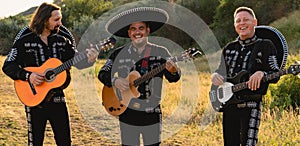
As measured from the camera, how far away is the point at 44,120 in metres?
4.39

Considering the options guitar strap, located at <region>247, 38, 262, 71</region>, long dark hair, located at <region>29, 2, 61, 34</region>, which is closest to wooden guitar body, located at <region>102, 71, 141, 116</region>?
long dark hair, located at <region>29, 2, 61, 34</region>

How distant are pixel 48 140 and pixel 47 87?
2.61m

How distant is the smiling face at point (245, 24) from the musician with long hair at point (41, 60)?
1.52 metres

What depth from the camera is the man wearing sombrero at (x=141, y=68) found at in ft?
13.3

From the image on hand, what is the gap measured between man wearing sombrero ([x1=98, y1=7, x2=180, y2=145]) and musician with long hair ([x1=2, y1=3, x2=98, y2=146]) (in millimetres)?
400

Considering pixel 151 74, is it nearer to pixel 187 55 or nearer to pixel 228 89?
pixel 187 55

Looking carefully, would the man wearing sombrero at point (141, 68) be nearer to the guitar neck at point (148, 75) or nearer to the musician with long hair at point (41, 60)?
the guitar neck at point (148, 75)

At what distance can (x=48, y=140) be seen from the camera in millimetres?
6816

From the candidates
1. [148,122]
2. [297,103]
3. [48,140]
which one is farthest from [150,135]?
[297,103]

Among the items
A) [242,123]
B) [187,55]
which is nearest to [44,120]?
[187,55]

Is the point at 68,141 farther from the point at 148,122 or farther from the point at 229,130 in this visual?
the point at 229,130

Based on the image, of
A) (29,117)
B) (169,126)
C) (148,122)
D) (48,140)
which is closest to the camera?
(148,122)

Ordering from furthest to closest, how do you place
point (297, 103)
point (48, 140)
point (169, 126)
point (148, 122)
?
point (297, 103) < point (169, 126) < point (48, 140) < point (148, 122)

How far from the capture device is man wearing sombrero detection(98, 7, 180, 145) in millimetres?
4039
